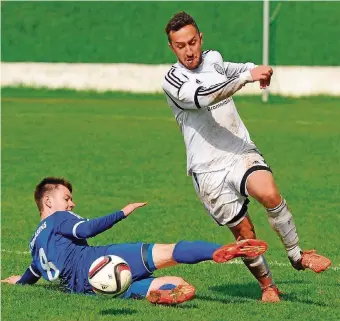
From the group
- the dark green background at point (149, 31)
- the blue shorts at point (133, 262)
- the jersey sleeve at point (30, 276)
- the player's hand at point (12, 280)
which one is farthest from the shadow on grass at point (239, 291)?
the dark green background at point (149, 31)

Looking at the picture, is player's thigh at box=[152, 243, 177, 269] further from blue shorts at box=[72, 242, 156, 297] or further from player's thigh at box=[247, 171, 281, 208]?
player's thigh at box=[247, 171, 281, 208]

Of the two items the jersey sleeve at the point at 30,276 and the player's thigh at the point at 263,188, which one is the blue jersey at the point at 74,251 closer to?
the jersey sleeve at the point at 30,276

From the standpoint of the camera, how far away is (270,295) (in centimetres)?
895

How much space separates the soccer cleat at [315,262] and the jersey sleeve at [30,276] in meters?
2.32

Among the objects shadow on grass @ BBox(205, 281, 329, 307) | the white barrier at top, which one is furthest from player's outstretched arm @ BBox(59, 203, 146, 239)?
the white barrier at top

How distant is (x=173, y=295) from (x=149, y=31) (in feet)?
87.0

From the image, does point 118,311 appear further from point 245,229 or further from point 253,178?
point 253,178

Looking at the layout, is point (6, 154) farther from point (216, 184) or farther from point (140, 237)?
point (216, 184)

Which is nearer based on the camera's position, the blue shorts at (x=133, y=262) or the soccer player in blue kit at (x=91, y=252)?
the soccer player in blue kit at (x=91, y=252)

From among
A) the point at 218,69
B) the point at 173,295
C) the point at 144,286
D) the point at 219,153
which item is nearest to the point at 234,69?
the point at 218,69

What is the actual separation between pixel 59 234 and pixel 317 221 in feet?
17.1

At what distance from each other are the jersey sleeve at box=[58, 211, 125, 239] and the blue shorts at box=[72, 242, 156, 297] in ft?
0.61

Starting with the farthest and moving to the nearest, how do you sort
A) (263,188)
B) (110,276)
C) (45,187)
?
(45,187) < (263,188) < (110,276)

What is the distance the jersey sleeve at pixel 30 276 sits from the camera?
9.41 m
